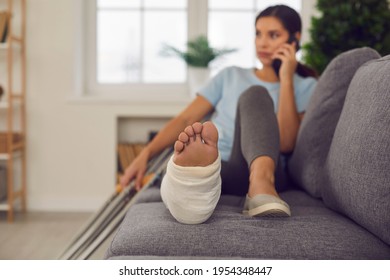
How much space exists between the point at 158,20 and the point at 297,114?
1.61m

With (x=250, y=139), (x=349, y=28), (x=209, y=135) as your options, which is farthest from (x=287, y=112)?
(x=349, y=28)

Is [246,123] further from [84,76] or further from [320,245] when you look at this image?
[84,76]

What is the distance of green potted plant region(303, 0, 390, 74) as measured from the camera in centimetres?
221

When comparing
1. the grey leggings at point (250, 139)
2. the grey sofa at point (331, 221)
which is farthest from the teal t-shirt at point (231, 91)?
the grey sofa at point (331, 221)

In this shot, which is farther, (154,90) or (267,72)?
(154,90)

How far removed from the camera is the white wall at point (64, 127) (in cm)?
286

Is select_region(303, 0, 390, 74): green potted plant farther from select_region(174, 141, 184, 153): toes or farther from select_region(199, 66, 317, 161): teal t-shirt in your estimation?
select_region(174, 141, 184, 153): toes

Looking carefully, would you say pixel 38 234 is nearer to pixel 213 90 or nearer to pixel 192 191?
pixel 213 90

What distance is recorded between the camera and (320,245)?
2.82 ft

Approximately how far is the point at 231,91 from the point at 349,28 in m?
0.83

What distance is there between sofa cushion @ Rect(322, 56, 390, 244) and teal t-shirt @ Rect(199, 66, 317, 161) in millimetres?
434

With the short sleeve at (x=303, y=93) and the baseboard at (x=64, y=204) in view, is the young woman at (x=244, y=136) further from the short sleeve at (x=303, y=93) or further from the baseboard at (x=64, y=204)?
the baseboard at (x=64, y=204)
